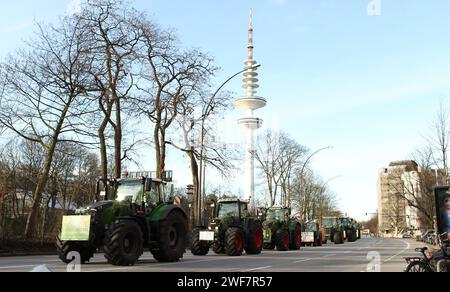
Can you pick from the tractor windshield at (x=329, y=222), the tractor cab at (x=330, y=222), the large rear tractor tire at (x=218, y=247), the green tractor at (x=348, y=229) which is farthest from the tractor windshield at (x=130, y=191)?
the green tractor at (x=348, y=229)

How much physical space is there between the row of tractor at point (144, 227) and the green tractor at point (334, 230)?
21.6 meters

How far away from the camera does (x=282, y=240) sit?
25578mm

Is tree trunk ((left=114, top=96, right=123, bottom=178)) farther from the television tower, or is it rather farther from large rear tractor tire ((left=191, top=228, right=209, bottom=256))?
the television tower

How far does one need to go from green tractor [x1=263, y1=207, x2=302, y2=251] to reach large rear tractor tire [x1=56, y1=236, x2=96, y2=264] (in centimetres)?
1357

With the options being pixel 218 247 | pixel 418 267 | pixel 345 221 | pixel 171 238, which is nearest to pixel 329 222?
pixel 345 221

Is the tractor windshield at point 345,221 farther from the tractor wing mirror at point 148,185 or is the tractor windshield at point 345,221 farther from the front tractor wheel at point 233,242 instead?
the tractor wing mirror at point 148,185

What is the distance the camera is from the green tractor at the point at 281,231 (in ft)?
84.5

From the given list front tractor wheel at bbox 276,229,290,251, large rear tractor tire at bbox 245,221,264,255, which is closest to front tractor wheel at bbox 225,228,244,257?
large rear tractor tire at bbox 245,221,264,255

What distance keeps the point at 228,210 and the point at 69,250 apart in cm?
929

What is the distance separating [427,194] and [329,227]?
9.48 m

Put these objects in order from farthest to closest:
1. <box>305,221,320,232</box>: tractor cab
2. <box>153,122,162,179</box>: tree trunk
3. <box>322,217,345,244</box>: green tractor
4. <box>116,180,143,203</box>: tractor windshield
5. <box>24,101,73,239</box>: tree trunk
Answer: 1. <box>322,217,345,244</box>: green tractor
2. <box>305,221,320,232</box>: tractor cab
3. <box>153,122,162,179</box>: tree trunk
4. <box>24,101,73,239</box>: tree trunk
5. <box>116,180,143,203</box>: tractor windshield

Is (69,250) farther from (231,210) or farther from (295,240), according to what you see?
(295,240)

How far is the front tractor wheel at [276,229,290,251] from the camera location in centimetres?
2550
